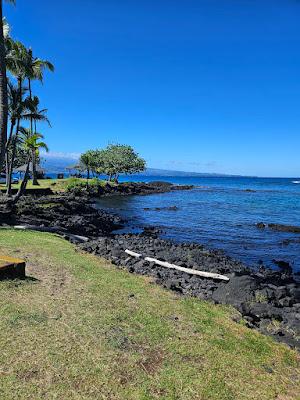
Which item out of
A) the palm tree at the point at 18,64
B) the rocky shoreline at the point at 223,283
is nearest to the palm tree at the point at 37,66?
the palm tree at the point at 18,64

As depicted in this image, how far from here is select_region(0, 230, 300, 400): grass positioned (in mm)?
5801

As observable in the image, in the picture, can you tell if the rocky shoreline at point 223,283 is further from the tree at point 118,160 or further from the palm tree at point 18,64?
the tree at point 118,160

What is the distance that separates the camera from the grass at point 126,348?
5.80m

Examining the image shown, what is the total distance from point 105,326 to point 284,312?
5292mm

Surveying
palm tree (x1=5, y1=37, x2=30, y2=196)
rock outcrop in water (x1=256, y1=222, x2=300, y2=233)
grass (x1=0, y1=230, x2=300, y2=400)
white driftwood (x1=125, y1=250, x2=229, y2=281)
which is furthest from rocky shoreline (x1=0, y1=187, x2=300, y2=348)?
rock outcrop in water (x1=256, y1=222, x2=300, y2=233)

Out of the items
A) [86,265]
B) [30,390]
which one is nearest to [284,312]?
[86,265]

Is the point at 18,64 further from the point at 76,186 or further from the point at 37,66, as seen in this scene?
the point at 76,186

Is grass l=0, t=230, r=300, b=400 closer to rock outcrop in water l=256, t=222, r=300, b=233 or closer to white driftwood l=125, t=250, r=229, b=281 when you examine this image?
white driftwood l=125, t=250, r=229, b=281

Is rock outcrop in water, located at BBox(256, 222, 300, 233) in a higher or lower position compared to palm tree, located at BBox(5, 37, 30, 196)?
lower

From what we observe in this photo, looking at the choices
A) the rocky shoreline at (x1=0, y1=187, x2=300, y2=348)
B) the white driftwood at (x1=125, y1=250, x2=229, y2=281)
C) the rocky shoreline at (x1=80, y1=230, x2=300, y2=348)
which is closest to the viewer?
the rocky shoreline at (x1=80, y1=230, x2=300, y2=348)

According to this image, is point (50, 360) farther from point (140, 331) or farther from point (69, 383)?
point (140, 331)

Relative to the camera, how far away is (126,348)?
7.00 meters

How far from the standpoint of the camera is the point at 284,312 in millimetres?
10289

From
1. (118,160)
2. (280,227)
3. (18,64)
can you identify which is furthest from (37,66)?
(118,160)
